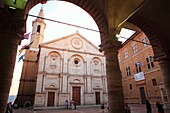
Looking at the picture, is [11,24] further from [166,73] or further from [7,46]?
[166,73]

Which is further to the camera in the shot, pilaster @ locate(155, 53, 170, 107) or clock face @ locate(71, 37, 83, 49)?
clock face @ locate(71, 37, 83, 49)

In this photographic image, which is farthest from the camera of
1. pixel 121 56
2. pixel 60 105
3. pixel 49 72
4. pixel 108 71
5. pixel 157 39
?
pixel 121 56

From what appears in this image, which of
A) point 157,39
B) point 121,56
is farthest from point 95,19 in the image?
point 121,56

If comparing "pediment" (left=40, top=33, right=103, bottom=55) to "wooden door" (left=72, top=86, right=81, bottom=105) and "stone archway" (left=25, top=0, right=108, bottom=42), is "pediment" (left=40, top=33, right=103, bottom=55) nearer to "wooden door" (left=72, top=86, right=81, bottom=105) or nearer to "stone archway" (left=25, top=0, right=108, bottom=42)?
"wooden door" (left=72, top=86, right=81, bottom=105)

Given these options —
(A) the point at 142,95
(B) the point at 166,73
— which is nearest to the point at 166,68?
(B) the point at 166,73

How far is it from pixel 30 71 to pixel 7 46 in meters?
24.5

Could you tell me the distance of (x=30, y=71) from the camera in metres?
25.4

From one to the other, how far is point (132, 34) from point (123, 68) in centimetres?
739

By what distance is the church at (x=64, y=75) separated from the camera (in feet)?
64.0

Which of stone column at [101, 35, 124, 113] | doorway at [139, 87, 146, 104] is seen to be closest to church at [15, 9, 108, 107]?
doorway at [139, 87, 146, 104]

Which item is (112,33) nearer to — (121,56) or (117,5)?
(117,5)

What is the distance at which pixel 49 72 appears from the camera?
67.2 feet

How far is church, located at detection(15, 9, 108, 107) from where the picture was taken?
19.5 meters

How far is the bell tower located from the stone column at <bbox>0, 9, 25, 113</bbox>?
61.6 ft
